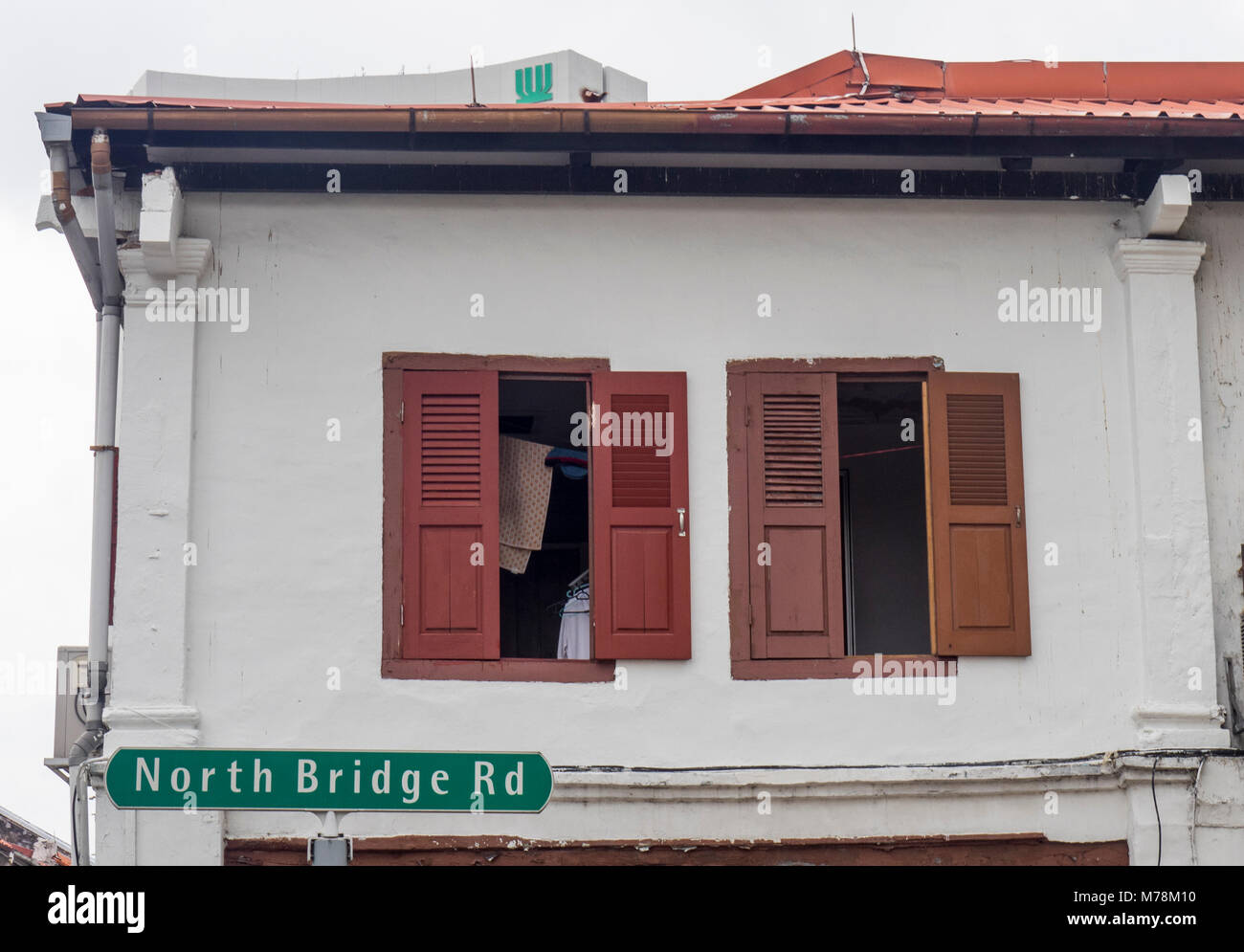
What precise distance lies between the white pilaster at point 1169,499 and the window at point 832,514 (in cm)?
69

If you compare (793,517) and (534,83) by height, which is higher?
(534,83)

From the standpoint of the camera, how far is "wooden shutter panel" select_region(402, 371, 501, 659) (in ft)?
29.6

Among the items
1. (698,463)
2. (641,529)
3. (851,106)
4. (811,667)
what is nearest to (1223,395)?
(851,106)

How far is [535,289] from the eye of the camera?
9.42 meters

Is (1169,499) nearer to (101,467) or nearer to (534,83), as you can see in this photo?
(101,467)

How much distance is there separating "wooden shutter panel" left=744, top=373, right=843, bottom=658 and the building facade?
2 cm

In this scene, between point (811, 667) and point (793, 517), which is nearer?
point (811, 667)

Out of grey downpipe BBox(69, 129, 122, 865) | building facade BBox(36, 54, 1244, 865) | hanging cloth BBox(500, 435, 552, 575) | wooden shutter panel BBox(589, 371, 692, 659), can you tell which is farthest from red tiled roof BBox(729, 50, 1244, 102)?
grey downpipe BBox(69, 129, 122, 865)

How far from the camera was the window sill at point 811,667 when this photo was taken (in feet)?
29.8

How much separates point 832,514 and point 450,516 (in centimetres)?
207

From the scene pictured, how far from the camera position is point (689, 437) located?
930 centimetres

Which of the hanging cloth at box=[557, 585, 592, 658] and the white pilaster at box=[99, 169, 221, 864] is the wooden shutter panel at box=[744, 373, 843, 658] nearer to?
the hanging cloth at box=[557, 585, 592, 658]

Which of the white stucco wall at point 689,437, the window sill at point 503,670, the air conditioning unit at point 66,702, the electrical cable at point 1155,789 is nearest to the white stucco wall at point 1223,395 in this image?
the white stucco wall at point 689,437

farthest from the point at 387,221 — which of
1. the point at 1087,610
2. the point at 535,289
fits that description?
the point at 1087,610
